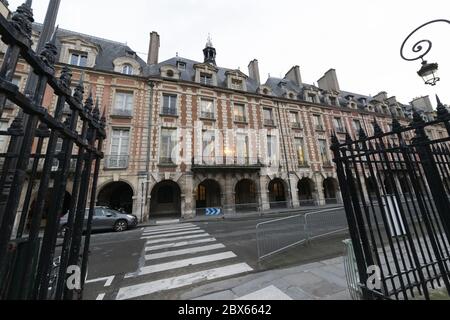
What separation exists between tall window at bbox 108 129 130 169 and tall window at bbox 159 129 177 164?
2241mm

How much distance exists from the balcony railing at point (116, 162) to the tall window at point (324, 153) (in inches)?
653

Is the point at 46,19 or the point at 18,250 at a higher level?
the point at 46,19

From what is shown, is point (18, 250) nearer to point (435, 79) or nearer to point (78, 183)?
point (78, 183)

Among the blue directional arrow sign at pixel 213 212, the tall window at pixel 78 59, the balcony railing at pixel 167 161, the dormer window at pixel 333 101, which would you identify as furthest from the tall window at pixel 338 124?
the tall window at pixel 78 59

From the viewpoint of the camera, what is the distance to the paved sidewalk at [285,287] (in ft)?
9.39

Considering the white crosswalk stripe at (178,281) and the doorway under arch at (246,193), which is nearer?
the white crosswalk stripe at (178,281)

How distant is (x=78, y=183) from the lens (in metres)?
1.74

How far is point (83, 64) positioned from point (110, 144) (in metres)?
6.56

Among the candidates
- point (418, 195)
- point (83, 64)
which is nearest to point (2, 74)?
point (418, 195)

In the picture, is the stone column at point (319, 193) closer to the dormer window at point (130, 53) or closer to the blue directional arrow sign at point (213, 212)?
the blue directional arrow sign at point (213, 212)

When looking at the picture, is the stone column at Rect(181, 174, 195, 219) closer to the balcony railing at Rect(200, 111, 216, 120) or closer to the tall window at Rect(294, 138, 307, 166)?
the balcony railing at Rect(200, 111, 216, 120)

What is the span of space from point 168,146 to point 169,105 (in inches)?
132
